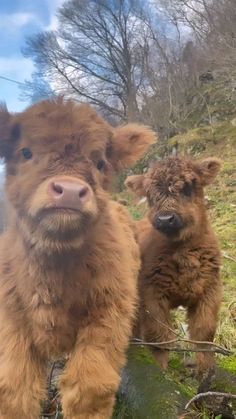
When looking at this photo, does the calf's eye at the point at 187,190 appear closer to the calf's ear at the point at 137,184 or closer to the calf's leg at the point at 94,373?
the calf's ear at the point at 137,184

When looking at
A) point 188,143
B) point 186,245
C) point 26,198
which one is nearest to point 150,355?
point 186,245

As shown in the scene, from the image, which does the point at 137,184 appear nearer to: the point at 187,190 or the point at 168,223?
the point at 187,190

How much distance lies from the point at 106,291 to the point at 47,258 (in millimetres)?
376

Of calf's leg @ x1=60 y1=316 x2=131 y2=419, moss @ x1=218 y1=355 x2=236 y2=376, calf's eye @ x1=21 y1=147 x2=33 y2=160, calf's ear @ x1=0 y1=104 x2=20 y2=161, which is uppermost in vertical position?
calf's ear @ x1=0 y1=104 x2=20 y2=161

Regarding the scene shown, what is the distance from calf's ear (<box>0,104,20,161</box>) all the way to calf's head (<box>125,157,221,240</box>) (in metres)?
1.56

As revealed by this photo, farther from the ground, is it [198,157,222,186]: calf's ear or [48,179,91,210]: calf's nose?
[48,179,91,210]: calf's nose

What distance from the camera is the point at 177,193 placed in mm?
4480

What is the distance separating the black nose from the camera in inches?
168

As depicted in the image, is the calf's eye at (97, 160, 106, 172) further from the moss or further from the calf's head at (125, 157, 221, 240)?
the moss

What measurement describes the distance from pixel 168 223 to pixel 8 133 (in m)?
1.65

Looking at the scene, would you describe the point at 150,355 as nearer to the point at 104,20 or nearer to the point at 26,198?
the point at 26,198

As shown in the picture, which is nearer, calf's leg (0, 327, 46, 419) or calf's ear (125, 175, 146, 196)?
calf's leg (0, 327, 46, 419)

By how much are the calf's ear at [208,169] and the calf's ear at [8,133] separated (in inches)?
83.6

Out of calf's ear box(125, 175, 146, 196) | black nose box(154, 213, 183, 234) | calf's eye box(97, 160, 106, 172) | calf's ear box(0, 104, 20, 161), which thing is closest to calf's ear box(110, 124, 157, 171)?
calf's eye box(97, 160, 106, 172)
